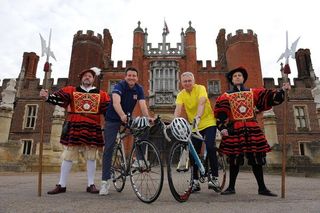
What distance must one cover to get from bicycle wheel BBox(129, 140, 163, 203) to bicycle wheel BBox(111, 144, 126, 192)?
1.75 ft

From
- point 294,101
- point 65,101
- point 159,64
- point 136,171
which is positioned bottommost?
point 136,171

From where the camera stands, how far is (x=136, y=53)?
2211 centimetres

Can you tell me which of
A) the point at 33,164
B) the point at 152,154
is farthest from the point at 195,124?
the point at 33,164

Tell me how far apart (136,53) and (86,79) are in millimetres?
18175

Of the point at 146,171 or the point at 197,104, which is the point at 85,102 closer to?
the point at 146,171

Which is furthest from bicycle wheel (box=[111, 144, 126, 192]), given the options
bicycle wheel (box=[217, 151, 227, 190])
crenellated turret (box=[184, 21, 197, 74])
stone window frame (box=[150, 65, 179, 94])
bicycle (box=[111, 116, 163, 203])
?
crenellated turret (box=[184, 21, 197, 74])

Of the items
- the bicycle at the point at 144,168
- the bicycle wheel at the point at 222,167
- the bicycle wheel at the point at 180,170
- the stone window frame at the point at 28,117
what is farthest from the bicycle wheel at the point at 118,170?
the stone window frame at the point at 28,117

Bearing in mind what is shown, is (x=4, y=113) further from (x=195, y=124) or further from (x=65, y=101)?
(x=195, y=124)

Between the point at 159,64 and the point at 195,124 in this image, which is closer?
the point at 195,124

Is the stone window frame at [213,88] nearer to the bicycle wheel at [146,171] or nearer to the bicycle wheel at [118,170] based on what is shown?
the bicycle wheel at [118,170]

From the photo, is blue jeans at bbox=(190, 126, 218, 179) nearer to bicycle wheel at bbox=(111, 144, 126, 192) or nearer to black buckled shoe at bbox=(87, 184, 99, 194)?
bicycle wheel at bbox=(111, 144, 126, 192)

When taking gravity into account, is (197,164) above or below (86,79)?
below

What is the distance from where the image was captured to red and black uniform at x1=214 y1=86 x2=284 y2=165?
3818mm

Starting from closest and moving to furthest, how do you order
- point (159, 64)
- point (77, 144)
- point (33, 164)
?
point (77, 144) < point (33, 164) < point (159, 64)
